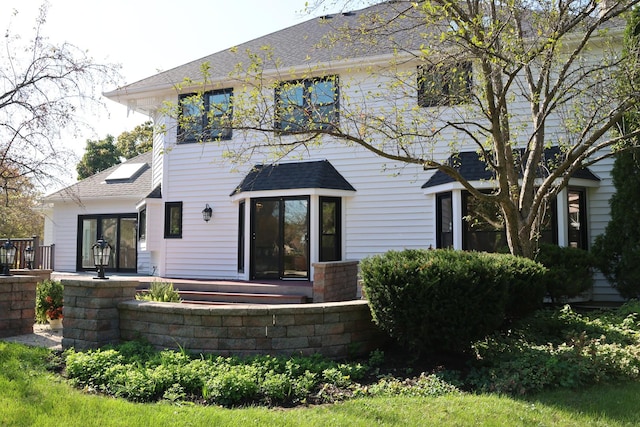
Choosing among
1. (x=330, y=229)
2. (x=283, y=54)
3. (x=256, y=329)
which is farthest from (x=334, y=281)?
(x=283, y=54)

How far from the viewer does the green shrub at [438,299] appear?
5129 millimetres

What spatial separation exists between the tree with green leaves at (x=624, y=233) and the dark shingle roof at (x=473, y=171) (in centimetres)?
60

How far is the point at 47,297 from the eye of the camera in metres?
8.20

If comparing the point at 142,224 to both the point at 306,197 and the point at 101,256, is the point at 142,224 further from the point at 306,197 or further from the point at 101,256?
the point at 101,256

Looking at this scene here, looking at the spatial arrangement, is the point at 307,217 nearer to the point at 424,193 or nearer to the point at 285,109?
the point at 424,193

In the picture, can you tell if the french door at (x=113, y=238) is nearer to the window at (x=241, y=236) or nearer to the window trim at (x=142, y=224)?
the window trim at (x=142, y=224)

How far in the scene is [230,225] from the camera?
41.3ft

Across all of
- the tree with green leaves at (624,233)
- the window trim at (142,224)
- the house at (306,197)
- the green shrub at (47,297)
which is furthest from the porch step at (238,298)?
the tree with green leaves at (624,233)

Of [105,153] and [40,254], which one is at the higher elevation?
[105,153]

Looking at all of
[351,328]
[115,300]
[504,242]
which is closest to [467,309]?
[351,328]

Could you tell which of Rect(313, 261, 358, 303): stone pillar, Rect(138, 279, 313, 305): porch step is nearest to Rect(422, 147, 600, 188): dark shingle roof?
Rect(313, 261, 358, 303): stone pillar

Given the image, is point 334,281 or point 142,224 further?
point 142,224

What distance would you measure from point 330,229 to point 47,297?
5919 millimetres

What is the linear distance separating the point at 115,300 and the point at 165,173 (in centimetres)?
763
